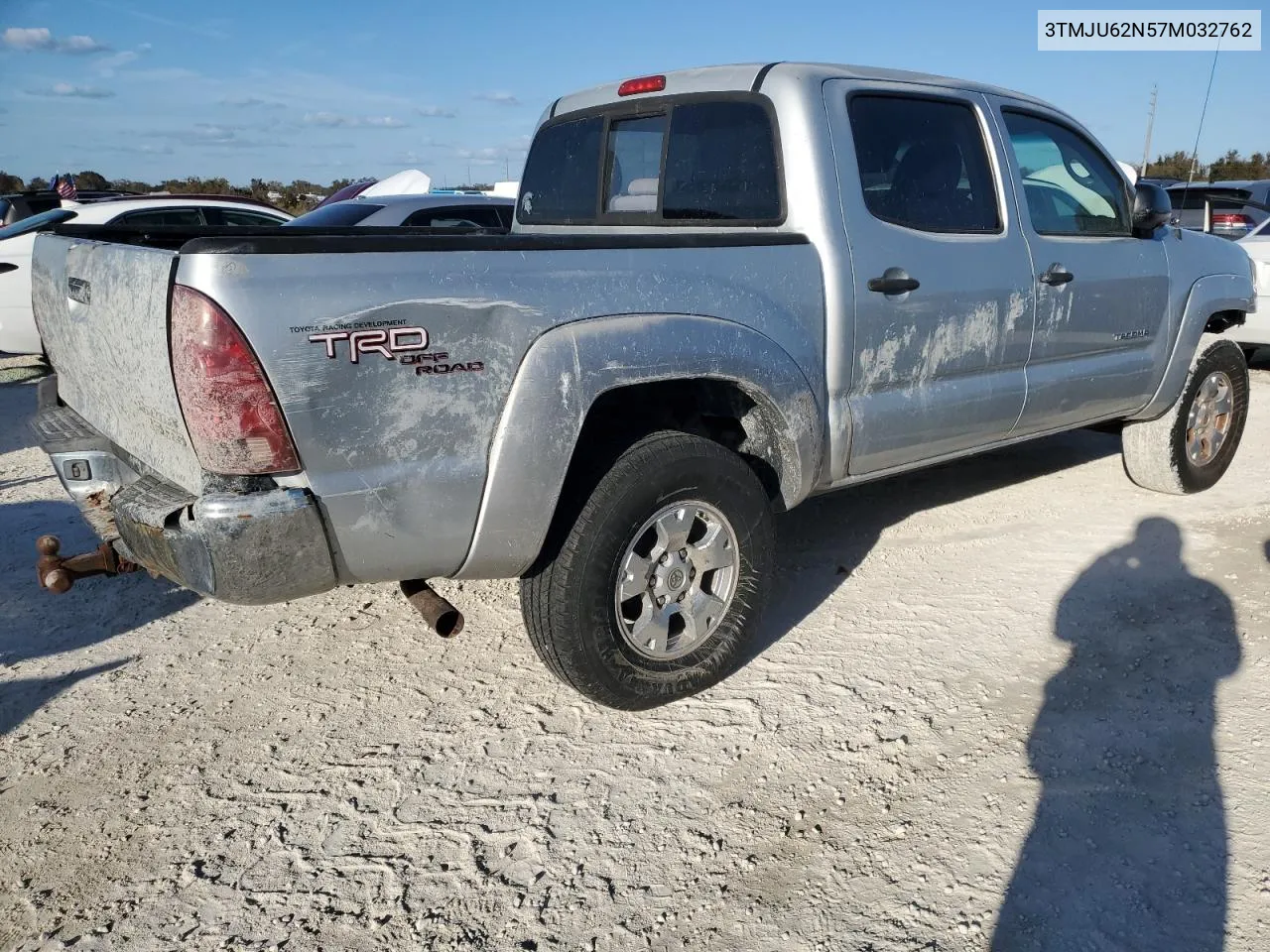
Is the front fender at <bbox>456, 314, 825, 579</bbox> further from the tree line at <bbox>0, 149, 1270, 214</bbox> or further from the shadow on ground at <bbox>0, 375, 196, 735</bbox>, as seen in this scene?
the tree line at <bbox>0, 149, 1270, 214</bbox>

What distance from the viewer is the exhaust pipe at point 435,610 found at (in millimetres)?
2719

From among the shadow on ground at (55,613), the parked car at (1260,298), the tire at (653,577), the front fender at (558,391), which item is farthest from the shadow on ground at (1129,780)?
the parked car at (1260,298)

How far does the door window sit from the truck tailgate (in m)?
3.34

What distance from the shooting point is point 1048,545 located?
464 cm

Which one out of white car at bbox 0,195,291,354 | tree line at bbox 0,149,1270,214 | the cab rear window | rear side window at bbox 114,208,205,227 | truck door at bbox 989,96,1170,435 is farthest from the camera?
tree line at bbox 0,149,1270,214

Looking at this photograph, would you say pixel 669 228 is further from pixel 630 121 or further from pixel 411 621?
pixel 411 621

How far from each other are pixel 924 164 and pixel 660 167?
1014mm

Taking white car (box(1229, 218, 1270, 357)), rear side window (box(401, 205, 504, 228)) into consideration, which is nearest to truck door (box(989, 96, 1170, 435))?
white car (box(1229, 218, 1270, 357))

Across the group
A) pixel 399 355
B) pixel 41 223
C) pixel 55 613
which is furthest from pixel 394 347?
pixel 41 223

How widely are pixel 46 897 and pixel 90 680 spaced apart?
1190 millimetres

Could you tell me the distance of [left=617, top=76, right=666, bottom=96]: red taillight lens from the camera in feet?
13.1

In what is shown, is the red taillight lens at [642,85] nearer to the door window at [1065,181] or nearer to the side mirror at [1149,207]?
the door window at [1065,181]

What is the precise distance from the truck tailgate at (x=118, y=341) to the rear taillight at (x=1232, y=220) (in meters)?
11.3

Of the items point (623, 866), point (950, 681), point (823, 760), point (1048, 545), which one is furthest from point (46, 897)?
point (1048, 545)
